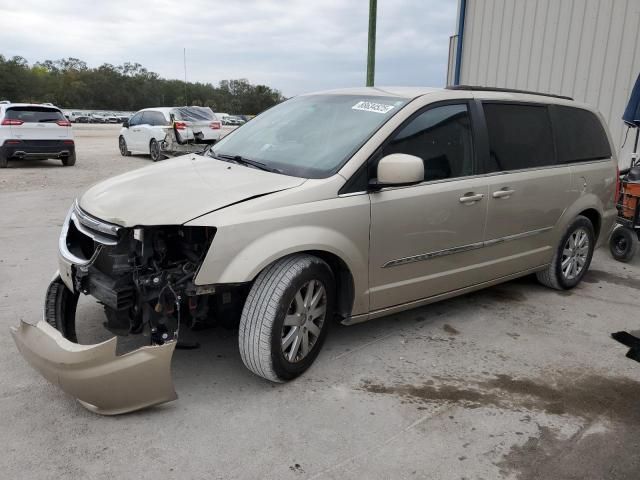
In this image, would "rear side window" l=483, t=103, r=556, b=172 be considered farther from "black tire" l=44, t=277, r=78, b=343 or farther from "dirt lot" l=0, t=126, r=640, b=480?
"black tire" l=44, t=277, r=78, b=343

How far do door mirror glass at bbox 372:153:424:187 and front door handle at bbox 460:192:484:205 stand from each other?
658mm

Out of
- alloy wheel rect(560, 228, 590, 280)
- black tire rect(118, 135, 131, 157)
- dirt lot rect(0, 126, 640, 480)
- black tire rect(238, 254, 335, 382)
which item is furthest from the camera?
black tire rect(118, 135, 131, 157)

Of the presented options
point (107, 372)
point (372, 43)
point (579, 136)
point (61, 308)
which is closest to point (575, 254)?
point (579, 136)

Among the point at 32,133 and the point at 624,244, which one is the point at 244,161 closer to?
A: the point at 624,244

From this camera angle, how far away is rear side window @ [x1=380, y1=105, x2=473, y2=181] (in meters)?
3.62

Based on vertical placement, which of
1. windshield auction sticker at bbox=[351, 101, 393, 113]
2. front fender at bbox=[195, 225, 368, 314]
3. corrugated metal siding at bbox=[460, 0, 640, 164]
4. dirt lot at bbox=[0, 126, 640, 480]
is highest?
corrugated metal siding at bbox=[460, 0, 640, 164]

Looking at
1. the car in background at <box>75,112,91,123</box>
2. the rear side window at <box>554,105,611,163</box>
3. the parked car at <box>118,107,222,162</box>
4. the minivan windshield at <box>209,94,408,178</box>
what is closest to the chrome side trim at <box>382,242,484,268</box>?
the minivan windshield at <box>209,94,408,178</box>

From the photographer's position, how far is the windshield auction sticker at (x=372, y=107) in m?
3.68

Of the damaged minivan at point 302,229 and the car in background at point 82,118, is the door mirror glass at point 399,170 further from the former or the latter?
the car in background at point 82,118

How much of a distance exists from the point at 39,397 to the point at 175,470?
1072 mm

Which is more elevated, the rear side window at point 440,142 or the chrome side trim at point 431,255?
the rear side window at point 440,142

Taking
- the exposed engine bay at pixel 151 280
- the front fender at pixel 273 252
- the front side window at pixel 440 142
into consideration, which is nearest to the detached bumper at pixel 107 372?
the exposed engine bay at pixel 151 280

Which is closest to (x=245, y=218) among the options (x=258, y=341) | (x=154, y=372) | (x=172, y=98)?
(x=258, y=341)

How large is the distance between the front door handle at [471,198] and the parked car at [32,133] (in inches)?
501
